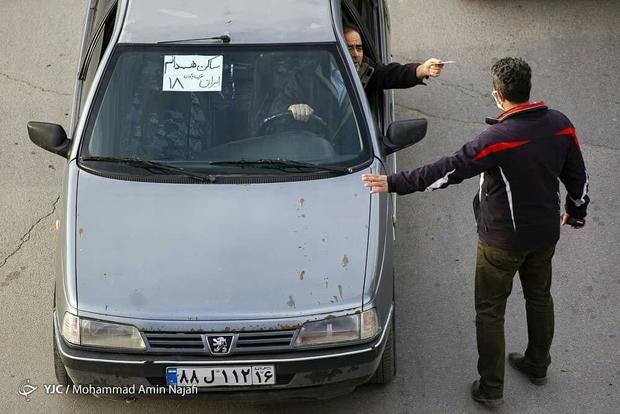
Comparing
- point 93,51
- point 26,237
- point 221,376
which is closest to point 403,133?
point 221,376

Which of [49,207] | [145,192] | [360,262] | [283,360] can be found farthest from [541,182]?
[49,207]

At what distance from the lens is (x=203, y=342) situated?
4477 mm

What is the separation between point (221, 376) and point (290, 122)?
1.49 m

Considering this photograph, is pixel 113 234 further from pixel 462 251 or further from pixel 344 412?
pixel 462 251

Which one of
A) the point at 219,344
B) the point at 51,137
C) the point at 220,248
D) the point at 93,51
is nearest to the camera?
the point at 219,344

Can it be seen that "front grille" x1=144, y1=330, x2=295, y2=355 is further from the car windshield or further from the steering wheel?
the steering wheel

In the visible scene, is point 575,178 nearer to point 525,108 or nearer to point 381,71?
point 525,108

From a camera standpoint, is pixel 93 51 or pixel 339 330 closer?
pixel 339 330

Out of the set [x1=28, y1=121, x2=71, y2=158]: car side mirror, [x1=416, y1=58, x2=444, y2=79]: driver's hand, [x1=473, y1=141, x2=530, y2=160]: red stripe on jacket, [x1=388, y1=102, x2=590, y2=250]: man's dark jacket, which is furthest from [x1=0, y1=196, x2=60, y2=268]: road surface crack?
[x1=473, y1=141, x2=530, y2=160]: red stripe on jacket

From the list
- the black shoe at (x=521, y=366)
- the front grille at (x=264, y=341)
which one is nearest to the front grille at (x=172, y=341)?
the front grille at (x=264, y=341)

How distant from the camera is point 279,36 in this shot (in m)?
5.45

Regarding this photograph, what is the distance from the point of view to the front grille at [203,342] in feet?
14.7

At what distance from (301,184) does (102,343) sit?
1283mm

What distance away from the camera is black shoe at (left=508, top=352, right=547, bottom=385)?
5.38 metres
